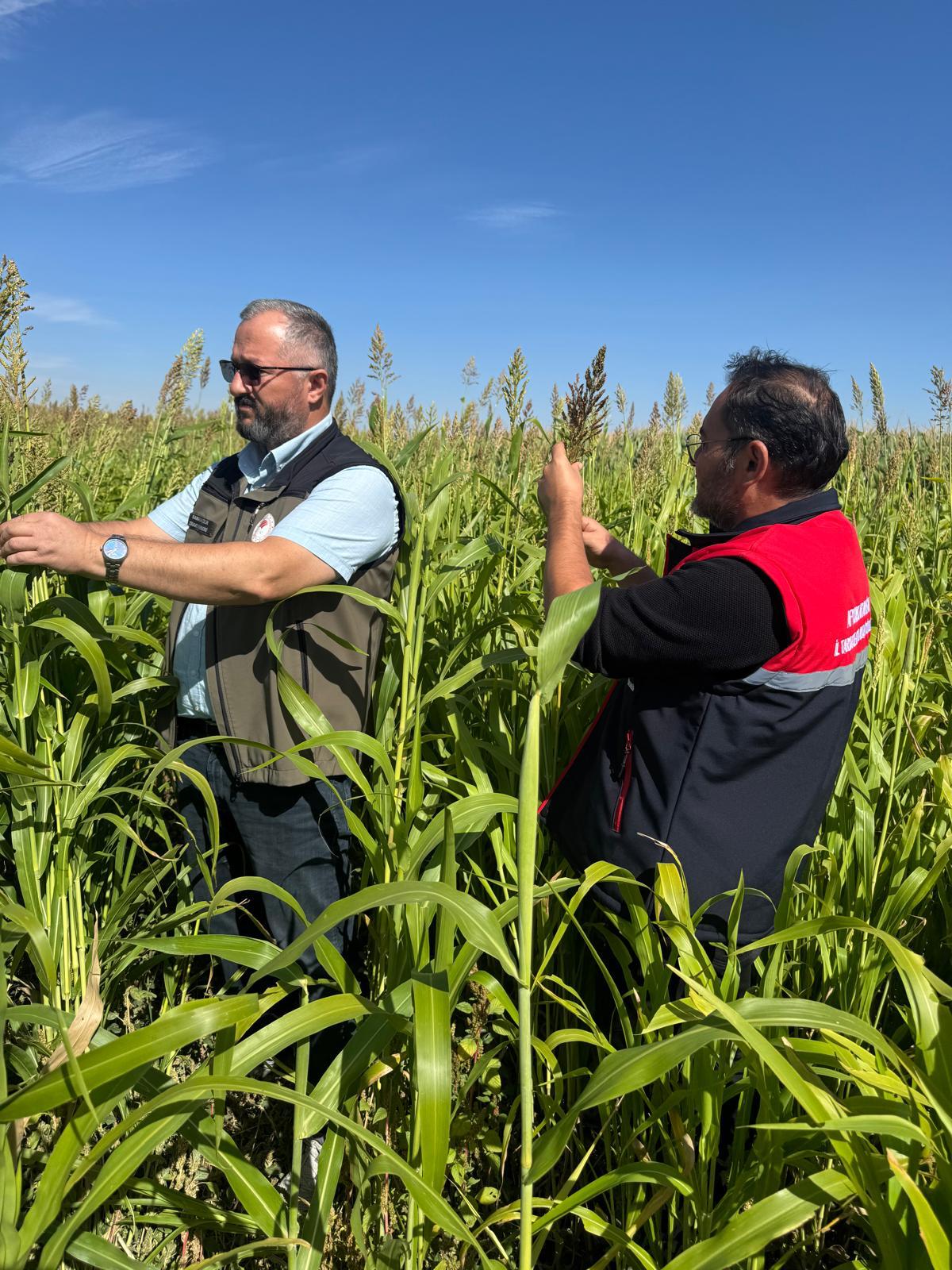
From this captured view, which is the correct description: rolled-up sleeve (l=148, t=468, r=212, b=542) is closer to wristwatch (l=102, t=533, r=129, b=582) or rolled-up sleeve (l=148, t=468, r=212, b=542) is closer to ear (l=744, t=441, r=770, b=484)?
wristwatch (l=102, t=533, r=129, b=582)

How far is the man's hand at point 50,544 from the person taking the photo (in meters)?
1.79

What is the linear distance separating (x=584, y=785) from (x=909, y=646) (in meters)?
1.07

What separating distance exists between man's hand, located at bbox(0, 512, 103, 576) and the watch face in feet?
0.08

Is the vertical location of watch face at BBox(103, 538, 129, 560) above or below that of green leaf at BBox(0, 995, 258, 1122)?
above

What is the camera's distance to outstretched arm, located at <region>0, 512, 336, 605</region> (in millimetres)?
1845

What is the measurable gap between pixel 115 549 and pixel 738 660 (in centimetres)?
136

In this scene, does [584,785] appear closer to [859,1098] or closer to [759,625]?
[759,625]

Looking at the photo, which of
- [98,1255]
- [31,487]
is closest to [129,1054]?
[98,1255]

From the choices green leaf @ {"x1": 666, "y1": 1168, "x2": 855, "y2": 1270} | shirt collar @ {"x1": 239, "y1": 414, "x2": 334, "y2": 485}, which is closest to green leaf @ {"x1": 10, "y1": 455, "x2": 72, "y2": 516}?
shirt collar @ {"x1": 239, "y1": 414, "x2": 334, "y2": 485}

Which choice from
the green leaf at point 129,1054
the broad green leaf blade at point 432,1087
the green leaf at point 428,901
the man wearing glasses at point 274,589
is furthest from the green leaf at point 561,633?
the man wearing glasses at point 274,589

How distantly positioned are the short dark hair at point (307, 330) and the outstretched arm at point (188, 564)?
2.09 ft

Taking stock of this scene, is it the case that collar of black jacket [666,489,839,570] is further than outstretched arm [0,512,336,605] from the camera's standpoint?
No

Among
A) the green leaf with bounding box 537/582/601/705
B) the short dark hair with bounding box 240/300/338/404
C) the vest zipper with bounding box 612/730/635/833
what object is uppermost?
the short dark hair with bounding box 240/300/338/404

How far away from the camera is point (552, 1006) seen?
2055 millimetres
